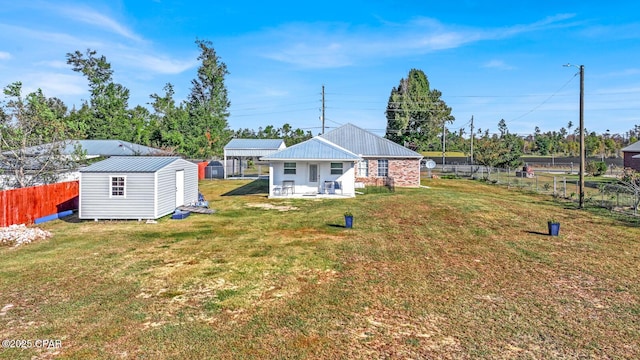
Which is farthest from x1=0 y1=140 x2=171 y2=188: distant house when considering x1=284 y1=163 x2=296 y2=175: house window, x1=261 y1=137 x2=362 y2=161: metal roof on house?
x1=284 y1=163 x2=296 y2=175: house window

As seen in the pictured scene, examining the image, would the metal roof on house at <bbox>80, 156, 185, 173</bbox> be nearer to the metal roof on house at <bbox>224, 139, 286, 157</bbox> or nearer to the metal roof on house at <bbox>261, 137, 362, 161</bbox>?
the metal roof on house at <bbox>261, 137, 362, 161</bbox>

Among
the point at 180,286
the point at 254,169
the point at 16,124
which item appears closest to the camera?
the point at 180,286

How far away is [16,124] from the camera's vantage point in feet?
63.0

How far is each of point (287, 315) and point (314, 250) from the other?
4791 mm

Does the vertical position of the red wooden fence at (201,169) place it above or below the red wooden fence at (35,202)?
above

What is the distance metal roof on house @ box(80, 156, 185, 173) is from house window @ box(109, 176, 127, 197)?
36 centimetres

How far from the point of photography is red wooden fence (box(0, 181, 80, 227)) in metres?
15.0

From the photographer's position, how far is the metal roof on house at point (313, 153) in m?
23.9

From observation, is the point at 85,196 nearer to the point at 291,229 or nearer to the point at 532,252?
the point at 291,229

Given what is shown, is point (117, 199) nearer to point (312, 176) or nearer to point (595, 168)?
point (312, 176)

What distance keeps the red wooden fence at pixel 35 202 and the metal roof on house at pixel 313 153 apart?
10.6 m

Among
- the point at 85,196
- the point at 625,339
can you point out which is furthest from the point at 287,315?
the point at 85,196

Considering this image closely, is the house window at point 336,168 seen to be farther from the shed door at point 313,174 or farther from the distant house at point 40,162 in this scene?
the distant house at point 40,162

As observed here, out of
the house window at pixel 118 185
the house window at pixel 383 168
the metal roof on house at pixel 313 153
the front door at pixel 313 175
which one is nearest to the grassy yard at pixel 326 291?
the house window at pixel 118 185
